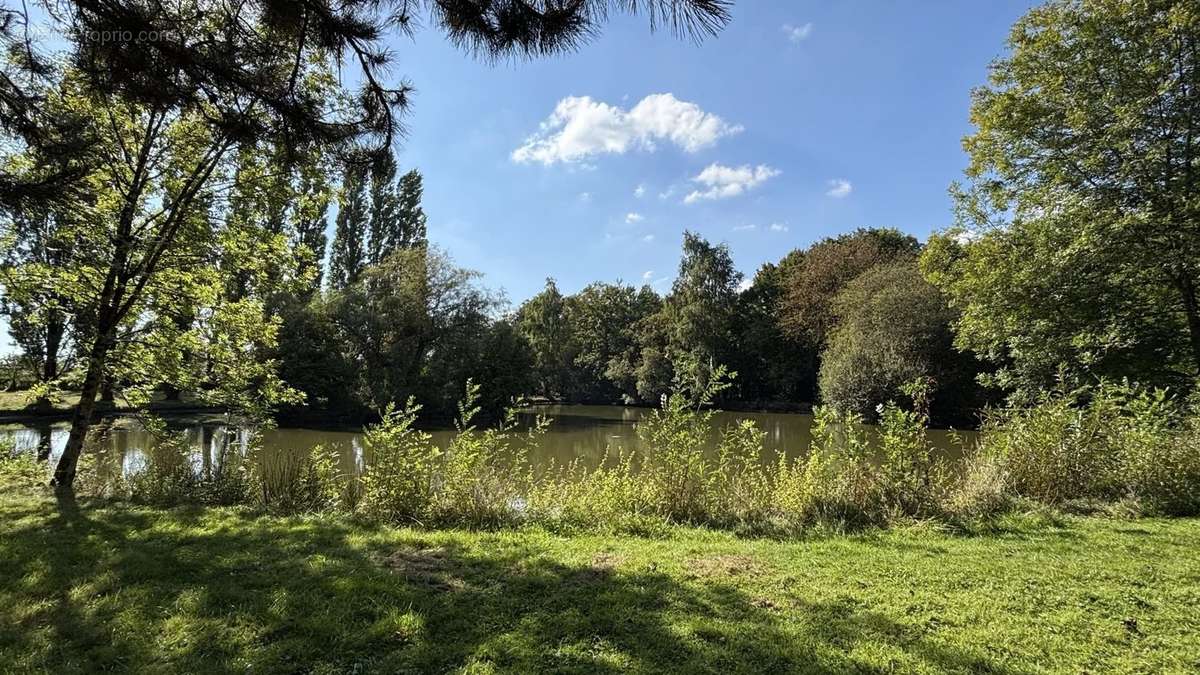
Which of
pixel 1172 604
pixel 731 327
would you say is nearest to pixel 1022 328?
pixel 1172 604

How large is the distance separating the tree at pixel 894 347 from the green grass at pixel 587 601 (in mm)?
19546

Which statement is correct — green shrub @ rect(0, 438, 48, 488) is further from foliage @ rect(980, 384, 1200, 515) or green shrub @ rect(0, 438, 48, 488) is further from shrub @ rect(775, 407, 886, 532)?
foliage @ rect(980, 384, 1200, 515)

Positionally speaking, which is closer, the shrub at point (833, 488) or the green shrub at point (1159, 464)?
the shrub at point (833, 488)

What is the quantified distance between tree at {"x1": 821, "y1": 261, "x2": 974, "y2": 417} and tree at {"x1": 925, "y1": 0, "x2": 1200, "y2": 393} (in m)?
12.1

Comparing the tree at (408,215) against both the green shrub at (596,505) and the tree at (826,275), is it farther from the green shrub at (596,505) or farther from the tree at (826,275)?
the green shrub at (596,505)

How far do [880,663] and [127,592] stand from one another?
432 cm

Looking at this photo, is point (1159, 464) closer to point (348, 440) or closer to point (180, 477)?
point (180, 477)

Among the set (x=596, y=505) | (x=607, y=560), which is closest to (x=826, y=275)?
(x=596, y=505)

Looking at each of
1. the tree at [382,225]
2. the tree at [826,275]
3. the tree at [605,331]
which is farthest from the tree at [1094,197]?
the tree at [605,331]

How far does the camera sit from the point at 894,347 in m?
23.4

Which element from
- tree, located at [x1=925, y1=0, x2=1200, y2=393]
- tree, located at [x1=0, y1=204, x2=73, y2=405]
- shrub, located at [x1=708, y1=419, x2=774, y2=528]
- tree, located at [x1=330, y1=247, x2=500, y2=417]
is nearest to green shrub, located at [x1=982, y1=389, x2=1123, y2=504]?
shrub, located at [x1=708, y1=419, x2=774, y2=528]

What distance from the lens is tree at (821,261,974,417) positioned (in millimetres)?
23125

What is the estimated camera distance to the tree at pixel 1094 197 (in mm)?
9211

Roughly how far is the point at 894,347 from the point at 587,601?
2350 centimetres
